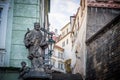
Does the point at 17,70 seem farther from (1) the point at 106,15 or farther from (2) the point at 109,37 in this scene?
(1) the point at 106,15

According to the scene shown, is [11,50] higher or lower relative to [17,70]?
higher

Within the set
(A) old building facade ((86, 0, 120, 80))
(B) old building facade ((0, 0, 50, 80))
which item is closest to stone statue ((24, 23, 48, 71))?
(B) old building facade ((0, 0, 50, 80))

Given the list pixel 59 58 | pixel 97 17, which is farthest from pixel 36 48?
pixel 59 58

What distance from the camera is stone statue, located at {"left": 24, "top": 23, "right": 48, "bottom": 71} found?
8773 millimetres

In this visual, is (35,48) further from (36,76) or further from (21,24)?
(21,24)

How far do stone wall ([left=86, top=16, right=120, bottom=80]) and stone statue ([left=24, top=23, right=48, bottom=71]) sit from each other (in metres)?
5.87

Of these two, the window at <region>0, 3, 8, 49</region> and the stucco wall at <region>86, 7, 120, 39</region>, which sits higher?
the stucco wall at <region>86, 7, 120, 39</region>

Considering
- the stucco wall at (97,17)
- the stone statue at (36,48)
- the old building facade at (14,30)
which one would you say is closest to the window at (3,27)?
the old building facade at (14,30)

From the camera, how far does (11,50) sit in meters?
11.1

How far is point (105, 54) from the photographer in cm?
1591

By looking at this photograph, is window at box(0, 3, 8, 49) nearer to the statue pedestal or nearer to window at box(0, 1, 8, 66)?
window at box(0, 1, 8, 66)

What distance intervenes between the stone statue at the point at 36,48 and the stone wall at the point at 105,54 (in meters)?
5.87

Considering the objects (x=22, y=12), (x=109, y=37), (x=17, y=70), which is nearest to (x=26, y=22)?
(x=22, y=12)

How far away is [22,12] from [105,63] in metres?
6.39
